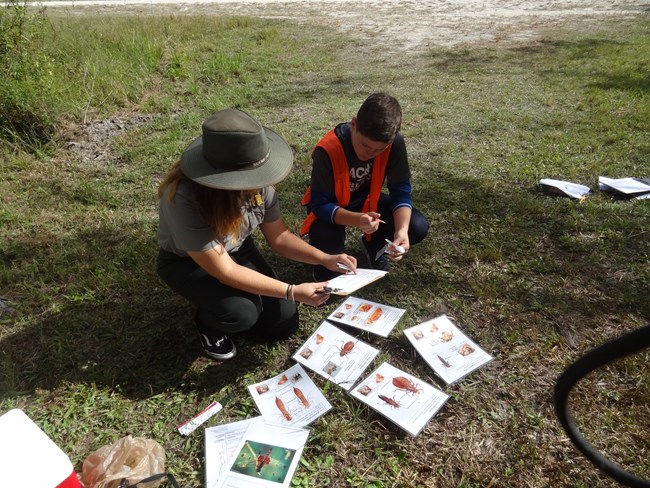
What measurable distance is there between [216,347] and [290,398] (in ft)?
1.59

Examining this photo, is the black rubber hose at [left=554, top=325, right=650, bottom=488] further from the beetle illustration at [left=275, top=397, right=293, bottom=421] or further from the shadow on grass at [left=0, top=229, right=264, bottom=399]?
the shadow on grass at [left=0, top=229, right=264, bottom=399]

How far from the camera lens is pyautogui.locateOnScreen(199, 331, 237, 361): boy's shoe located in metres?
2.22

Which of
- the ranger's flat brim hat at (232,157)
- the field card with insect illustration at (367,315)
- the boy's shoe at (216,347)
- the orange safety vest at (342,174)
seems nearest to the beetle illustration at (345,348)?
the field card with insect illustration at (367,315)

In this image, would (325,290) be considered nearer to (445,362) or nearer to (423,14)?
(445,362)

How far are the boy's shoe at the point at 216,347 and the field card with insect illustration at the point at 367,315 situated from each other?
1.94 feet

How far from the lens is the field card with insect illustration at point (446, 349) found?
2133mm

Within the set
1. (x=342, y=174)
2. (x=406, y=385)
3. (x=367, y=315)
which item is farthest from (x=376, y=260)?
(x=406, y=385)

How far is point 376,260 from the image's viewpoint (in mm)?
2814

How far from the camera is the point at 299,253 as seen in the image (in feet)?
7.59

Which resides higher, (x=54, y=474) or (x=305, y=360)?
(x=54, y=474)

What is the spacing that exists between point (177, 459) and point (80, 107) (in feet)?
14.6

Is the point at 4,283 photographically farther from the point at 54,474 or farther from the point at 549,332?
the point at 549,332

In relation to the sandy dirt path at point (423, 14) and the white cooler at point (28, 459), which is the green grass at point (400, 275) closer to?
the white cooler at point (28, 459)

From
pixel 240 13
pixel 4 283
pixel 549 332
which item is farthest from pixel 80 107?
pixel 240 13
